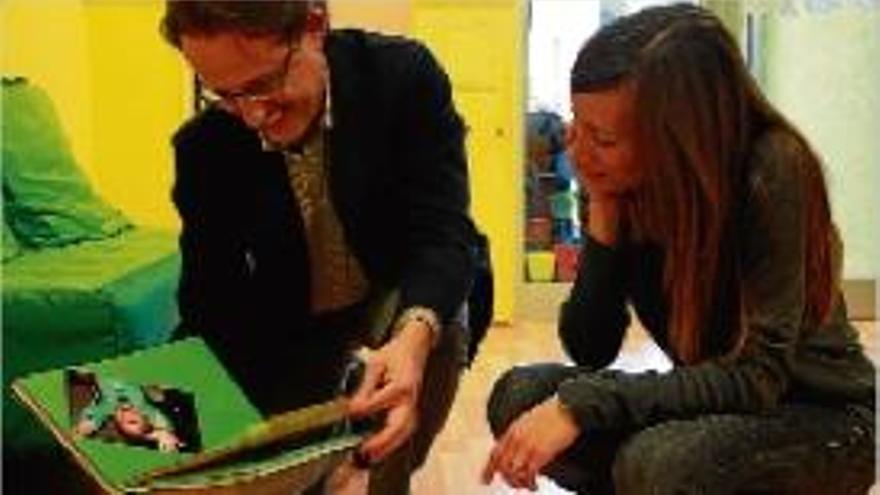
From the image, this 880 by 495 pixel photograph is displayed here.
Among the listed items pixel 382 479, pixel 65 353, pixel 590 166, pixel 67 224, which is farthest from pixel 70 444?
pixel 67 224

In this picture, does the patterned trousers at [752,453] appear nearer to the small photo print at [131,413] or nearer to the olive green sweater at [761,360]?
the olive green sweater at [761,360]

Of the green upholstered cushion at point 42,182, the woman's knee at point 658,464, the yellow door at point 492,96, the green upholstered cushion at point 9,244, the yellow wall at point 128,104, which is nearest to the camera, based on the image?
the woman's knee at point 658,464

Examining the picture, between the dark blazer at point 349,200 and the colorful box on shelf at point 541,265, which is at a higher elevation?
the dark blazer at point 349,200

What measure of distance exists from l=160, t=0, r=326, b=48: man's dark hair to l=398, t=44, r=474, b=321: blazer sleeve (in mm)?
197

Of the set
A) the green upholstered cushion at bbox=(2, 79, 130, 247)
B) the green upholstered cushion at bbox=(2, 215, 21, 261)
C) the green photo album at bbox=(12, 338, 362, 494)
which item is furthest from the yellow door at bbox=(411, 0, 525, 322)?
the green photo album at bbox=(12, 338, 362, 494)

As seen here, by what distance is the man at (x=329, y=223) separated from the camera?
101 centimetres

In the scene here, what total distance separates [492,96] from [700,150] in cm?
229

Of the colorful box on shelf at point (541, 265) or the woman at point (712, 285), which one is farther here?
the colorful box on shelf at point (541, 265)

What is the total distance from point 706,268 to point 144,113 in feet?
7.13

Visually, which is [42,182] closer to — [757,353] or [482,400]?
[482,400]

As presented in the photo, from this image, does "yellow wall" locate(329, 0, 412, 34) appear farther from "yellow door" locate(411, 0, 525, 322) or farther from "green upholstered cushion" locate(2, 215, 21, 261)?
"green upholstered cushion" locate(2, 215, 21, 261)

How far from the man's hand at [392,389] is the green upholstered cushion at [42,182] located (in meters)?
1.10

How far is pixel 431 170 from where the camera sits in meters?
1.15

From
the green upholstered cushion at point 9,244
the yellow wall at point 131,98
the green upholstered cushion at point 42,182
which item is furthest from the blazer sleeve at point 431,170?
the yellow wall at point 131,98
